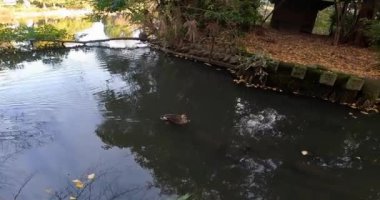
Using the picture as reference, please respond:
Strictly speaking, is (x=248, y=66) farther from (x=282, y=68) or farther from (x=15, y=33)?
(x=15, y=33)

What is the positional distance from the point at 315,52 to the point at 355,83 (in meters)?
4.18

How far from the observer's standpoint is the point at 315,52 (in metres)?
14.4

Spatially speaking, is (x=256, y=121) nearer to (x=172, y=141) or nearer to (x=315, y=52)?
(x=172, y=141)

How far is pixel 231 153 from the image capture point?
754 cm

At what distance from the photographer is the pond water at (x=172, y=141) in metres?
6.41

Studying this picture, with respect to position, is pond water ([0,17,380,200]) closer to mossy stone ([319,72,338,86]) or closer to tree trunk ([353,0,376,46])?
mossy stone ([319,72,338,86])

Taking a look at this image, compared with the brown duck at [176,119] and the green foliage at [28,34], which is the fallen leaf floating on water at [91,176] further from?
the green foliage at [28,34]

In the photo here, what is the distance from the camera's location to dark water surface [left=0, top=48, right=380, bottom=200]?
6.43m

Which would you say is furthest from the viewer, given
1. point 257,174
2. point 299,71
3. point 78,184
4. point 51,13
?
point 51,13

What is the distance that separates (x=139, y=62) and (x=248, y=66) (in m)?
4.35

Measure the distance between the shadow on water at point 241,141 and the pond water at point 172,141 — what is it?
3cm

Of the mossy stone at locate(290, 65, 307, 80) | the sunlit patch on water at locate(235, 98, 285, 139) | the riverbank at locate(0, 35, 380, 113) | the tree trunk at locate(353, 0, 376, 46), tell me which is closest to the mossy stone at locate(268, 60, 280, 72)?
the riverbank at locate(0, 35, 380, 113)

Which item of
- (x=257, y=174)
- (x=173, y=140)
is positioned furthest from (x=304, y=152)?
(x=173, y=140)

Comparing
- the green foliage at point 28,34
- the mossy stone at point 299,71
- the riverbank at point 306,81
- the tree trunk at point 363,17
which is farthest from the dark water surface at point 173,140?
the tree trunk at point 363,17
